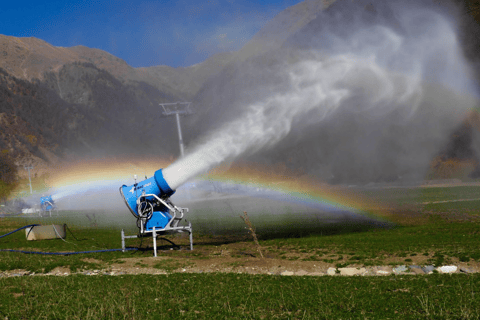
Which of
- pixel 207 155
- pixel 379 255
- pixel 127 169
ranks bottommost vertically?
pixel 379 255

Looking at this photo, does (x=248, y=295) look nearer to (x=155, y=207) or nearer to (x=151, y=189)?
(x=151, y=189)

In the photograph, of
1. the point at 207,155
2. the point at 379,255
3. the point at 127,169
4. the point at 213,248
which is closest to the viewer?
the point at 379,255

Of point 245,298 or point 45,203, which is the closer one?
point 245,298

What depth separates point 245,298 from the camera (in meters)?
13.6

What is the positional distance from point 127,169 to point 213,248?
175 metres

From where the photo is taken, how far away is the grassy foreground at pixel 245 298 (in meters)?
11.7

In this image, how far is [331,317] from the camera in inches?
443

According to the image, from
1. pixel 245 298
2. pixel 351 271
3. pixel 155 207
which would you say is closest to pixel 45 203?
pixel 155 207

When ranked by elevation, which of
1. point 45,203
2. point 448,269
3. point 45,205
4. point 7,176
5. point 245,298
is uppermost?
point 7,176

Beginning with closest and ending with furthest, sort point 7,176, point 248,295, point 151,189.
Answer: point 248,295 → point 151,189 → point 7,176

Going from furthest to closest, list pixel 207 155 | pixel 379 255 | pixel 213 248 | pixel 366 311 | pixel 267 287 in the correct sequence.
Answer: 1. pixel 213 248
2. pixel 207 155
3. pixel 379 255
4. pixel 267 287
5. pixel 366 311

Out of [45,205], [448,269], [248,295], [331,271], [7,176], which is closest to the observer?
[248,295]

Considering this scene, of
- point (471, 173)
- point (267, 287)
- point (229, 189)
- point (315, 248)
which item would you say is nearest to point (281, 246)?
point (315, 248)

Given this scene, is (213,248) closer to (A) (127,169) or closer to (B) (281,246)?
(B) (281,246)
